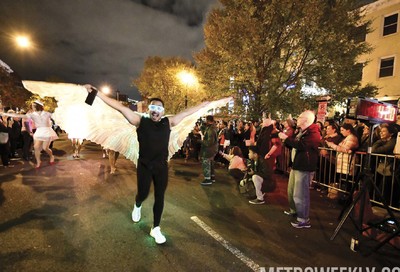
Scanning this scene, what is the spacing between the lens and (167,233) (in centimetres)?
396

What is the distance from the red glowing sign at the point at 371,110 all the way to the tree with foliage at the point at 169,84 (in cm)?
1908

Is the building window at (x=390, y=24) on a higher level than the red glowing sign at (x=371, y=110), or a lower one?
higher

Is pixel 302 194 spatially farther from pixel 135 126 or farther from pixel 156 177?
pixel 135 126

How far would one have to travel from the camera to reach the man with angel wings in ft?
11.5

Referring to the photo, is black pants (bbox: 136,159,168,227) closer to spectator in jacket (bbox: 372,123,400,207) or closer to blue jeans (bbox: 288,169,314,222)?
blue jeans (bbox: 288,169,314,222)

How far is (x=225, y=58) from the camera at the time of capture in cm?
1255

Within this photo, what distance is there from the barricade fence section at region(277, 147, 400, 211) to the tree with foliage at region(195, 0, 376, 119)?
5.90m

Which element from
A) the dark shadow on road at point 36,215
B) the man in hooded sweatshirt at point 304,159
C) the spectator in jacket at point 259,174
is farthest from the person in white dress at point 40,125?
the man in hooded sweatshirt at point 304,159

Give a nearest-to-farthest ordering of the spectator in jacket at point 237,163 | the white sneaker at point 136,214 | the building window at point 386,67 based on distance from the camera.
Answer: the white sneaker at point 136,214 < the spectator in jacket at point 237,163 < the building window at point 386,67

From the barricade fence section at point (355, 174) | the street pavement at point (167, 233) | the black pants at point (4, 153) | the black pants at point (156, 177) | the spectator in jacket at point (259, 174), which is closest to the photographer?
the street pavement at point (167, 233)

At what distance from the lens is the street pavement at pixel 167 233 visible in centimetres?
315

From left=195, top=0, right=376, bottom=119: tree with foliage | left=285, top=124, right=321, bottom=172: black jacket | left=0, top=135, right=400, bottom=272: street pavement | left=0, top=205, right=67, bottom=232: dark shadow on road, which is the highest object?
left=195, top=0, right=376, bottom=119: tree with foliage

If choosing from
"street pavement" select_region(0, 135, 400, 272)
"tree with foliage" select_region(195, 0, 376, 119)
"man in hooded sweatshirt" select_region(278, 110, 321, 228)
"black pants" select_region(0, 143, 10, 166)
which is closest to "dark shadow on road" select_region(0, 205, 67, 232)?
"street pavement" select_region(0, 135, 400, 272)

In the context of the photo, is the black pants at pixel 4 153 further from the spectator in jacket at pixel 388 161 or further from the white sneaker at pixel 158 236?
the spectator in jacket at pixel 388 161
